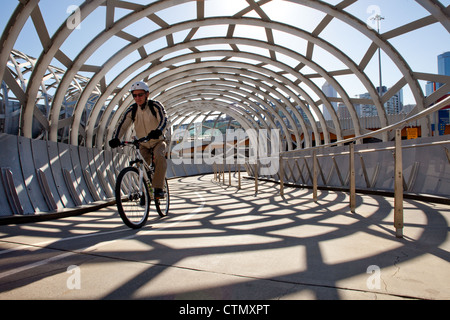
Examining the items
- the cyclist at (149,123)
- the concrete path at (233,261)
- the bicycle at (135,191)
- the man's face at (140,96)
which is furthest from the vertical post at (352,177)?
the man's face at (140,96)

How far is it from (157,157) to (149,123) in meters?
0.62

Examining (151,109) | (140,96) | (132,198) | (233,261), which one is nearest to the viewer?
(233,261)

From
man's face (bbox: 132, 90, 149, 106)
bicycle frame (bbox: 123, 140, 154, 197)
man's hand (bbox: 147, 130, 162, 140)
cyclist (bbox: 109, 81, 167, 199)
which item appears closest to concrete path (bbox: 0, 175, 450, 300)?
bicycle frame (bbox: 123, 140, 154, 197)

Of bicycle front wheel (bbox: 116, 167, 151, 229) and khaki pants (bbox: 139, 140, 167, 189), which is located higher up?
khaki pants (bbox: 139, 140, 167, 189)

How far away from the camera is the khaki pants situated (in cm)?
500

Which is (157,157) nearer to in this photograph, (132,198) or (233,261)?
(132,198)

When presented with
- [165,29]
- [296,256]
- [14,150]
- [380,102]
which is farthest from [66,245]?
[380,102]

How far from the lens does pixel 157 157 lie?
16.6 feet

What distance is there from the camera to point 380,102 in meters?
12.8

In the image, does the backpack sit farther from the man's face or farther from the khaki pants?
the khaki pants

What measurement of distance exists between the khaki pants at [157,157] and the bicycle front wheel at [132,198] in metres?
0.27

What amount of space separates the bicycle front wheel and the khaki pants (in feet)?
0.88

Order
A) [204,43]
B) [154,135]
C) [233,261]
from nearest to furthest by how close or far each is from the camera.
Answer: [233,261], [154,135], [204,43]

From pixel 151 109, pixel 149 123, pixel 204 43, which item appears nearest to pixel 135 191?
pixel 149 123
